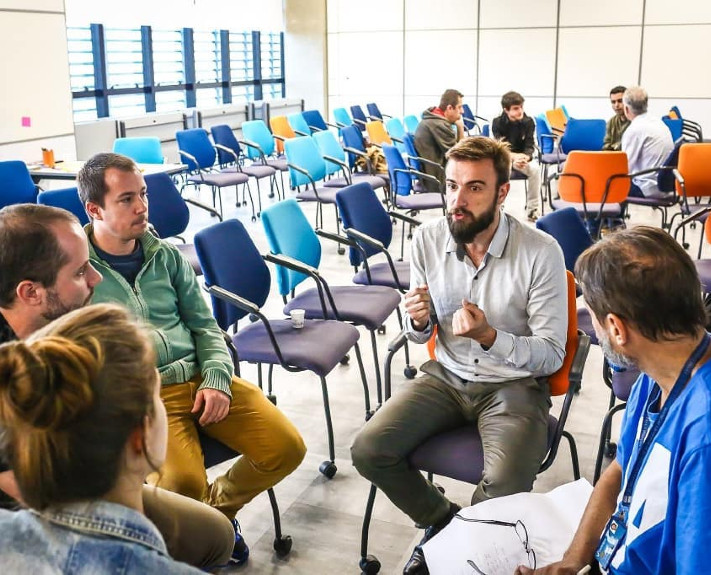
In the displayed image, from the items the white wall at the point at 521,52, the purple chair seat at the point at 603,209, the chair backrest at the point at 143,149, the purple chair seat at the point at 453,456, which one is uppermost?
the white wall at the point at 521,52

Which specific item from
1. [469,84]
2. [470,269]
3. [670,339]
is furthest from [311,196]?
→ [469,84]

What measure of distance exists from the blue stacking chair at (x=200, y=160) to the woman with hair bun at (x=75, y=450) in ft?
19.8

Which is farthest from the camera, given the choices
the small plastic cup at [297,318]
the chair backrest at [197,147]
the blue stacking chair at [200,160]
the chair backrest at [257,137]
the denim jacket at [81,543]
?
the chair backrest at [257,137]

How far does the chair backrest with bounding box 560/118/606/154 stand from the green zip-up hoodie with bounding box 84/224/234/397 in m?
7.09

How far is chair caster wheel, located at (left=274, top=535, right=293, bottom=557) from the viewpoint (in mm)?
2504

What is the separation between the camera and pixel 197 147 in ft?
24.7

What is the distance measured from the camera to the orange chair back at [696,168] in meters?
5.57

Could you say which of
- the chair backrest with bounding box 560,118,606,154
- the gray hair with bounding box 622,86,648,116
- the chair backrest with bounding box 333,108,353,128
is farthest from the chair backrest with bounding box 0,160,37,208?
the chair backrest with bounding box 560,118,606,154

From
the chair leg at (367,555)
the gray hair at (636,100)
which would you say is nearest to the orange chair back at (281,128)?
the gray hair at (636,100)

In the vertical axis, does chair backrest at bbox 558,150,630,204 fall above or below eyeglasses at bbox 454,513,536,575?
above

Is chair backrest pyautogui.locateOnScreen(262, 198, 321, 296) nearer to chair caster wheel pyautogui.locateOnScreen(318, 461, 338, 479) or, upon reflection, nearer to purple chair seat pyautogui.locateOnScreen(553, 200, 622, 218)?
chair caster wheel pyautogui.locateOnScreen(318, 461, 338, 479)

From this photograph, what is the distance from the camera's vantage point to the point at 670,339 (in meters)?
1.42

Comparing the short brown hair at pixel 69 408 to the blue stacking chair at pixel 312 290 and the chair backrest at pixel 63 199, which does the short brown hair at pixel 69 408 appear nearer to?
the blue stacking chair at pixel 312 290

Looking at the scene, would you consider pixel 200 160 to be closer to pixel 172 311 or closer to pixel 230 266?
pixel 230 266
